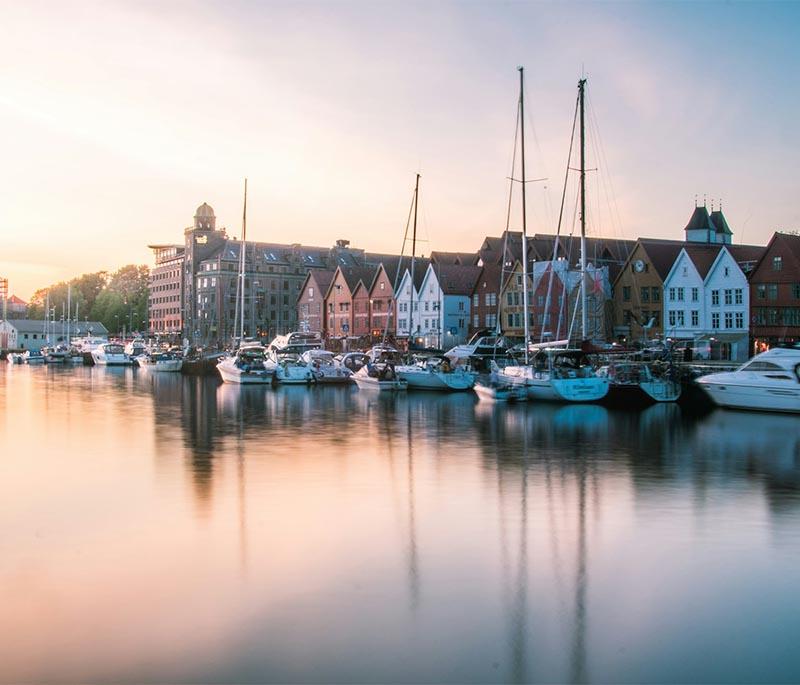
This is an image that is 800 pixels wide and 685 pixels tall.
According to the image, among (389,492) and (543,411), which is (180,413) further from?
(389,492)

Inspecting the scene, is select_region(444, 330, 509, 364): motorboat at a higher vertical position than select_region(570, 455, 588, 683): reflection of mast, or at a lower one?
higher

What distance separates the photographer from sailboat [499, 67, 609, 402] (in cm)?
4484

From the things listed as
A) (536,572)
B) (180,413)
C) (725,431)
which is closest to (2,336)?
(180,413)

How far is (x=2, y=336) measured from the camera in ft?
581

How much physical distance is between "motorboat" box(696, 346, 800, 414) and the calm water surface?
11526 millimetres

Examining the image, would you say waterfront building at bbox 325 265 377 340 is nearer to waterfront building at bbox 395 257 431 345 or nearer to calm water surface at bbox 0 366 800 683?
waterfront building at bbox 395 257 431 345

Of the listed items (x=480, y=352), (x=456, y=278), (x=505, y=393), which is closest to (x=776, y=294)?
(x=480, y=352)

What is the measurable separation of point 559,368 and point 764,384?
11.0m

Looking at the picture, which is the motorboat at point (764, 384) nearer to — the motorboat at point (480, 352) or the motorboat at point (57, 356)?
the motorboat at point (480, 352)

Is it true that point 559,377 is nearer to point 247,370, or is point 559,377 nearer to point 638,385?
point 638,385

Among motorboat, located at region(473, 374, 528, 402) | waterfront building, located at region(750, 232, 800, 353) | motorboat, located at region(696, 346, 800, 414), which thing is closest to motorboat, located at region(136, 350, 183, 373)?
motorboat, located at region(473, 374, 528, 402)

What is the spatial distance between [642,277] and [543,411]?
128 feet

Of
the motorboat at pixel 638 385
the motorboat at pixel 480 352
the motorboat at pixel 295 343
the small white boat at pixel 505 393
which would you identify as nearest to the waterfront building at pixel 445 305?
the motorboat at pixel 295 343

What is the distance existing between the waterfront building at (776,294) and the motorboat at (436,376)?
27510 millimetres
